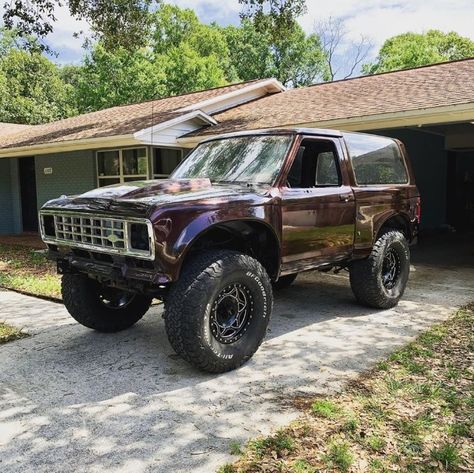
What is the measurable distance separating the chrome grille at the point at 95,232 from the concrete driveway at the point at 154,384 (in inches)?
42.8

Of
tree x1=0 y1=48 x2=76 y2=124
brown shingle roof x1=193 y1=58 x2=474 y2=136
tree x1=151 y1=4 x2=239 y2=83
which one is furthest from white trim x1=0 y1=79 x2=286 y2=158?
tree x1=151 y1=4 x2=239 y2=83

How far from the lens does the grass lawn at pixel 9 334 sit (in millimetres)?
5118

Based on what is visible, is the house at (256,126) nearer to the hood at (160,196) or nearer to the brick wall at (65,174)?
the brick wall at (65,174)

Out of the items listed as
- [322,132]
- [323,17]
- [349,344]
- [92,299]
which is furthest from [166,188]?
[323,17]

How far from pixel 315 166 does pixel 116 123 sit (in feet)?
29.9

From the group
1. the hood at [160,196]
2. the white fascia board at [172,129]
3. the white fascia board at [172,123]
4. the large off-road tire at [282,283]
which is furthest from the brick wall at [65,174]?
the hood at [160,196]

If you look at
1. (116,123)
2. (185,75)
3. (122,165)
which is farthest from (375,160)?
(185,75)

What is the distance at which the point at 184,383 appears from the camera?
3.91 metres

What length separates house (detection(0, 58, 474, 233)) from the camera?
887 centimetres

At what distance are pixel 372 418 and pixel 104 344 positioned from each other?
275 cm

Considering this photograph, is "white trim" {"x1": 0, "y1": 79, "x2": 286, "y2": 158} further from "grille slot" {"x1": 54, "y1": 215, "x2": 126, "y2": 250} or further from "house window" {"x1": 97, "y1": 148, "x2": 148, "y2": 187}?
"grille slot" {"x1": 54, "y1": 215, "x2": 126, "y2": 250}

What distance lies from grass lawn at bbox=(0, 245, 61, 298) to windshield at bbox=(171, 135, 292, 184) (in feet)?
8.37

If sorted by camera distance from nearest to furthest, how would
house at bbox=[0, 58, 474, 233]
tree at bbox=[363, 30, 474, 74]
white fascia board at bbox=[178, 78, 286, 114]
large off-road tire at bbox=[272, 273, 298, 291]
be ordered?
large off-road tire at bbox=[272, 273, 298, 291], house at bbox=[0, 58, 474, 233], white fascia board at bbox=[178, 78, 286, 114], tree at bbox=[363, 30, 474, 74]

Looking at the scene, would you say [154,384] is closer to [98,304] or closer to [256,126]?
[98,304]
